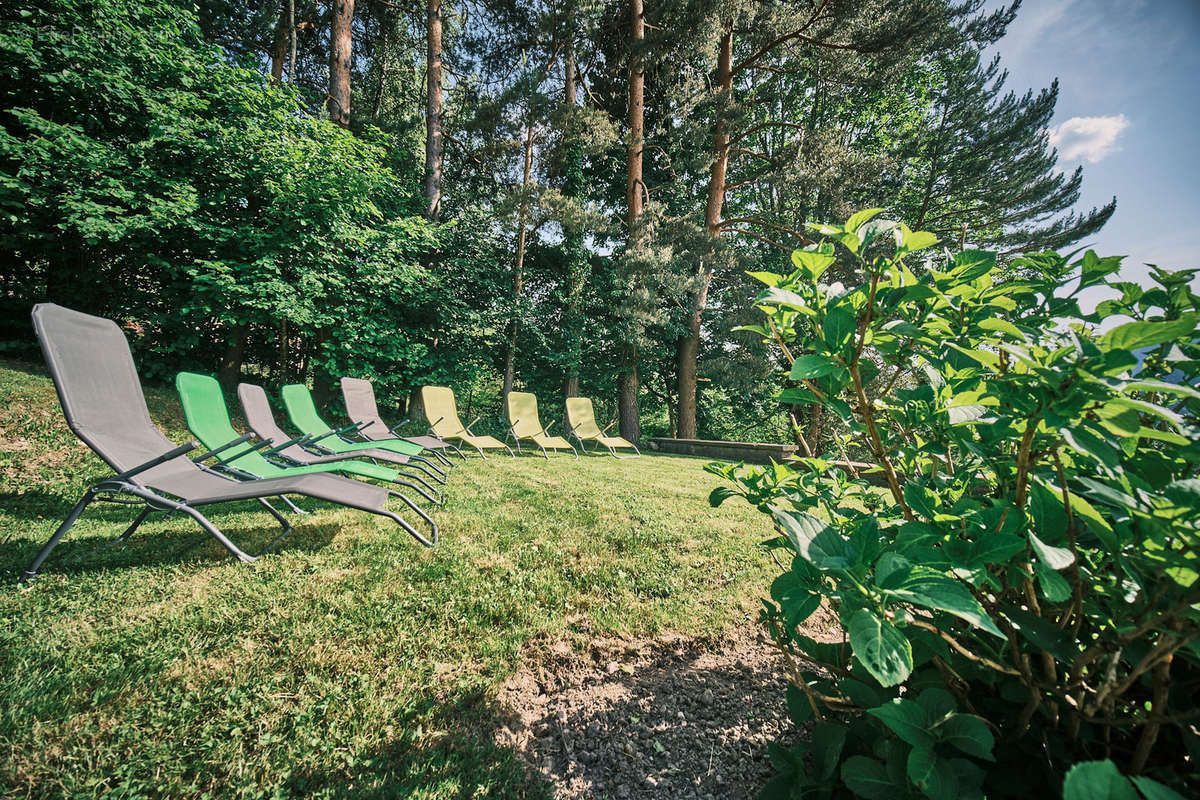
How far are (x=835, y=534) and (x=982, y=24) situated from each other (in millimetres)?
14615

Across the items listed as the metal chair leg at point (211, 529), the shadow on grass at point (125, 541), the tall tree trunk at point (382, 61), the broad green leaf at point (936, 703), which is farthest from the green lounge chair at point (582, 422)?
the tall tree trunk at point (382, 61)

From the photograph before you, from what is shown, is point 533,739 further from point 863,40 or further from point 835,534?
point 863,40

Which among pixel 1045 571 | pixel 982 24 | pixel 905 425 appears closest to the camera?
pixel 1045 571

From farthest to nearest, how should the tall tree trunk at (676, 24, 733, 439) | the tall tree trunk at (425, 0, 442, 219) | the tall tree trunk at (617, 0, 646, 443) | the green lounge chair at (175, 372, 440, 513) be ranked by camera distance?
the tall tree trunk at (676, 24, 733, 439), the tall tree trunk at (617, 0, 646, 443), the tall tree trunk at (425, 0, 442, 219), the green lounge chair at (175, 372, 440, 513)

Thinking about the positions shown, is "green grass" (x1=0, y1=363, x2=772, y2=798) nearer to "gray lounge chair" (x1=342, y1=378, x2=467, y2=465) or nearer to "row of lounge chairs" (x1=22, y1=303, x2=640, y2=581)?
"row of lounge chairs" (x1=22, y1=303, x2=640, y2=581)

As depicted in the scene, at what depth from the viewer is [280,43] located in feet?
35.3

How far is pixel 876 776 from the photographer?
2.60ft

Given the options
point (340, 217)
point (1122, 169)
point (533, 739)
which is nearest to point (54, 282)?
point (340, 217)

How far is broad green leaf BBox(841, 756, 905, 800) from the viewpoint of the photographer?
2.56 feet

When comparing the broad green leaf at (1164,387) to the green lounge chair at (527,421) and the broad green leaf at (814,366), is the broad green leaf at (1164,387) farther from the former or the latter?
the green lounge chair at (527,421)

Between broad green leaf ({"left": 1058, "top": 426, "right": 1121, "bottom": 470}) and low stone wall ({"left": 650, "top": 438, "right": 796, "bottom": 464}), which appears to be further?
low stone wall ({"left": 650, "top": 438, "right": 796, "bottom": 464})

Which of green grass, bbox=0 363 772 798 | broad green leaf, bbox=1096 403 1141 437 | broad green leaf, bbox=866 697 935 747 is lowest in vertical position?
green grass, bbox=0 363 772 798

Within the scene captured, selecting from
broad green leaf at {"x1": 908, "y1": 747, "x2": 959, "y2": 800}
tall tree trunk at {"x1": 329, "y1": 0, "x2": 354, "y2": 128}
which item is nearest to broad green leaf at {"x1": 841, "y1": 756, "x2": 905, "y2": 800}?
broad green leaf at {"x1": 908, "y1": 747, "x2": 959, "y2": 800}

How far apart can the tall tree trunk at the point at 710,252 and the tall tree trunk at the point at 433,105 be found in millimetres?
6623
